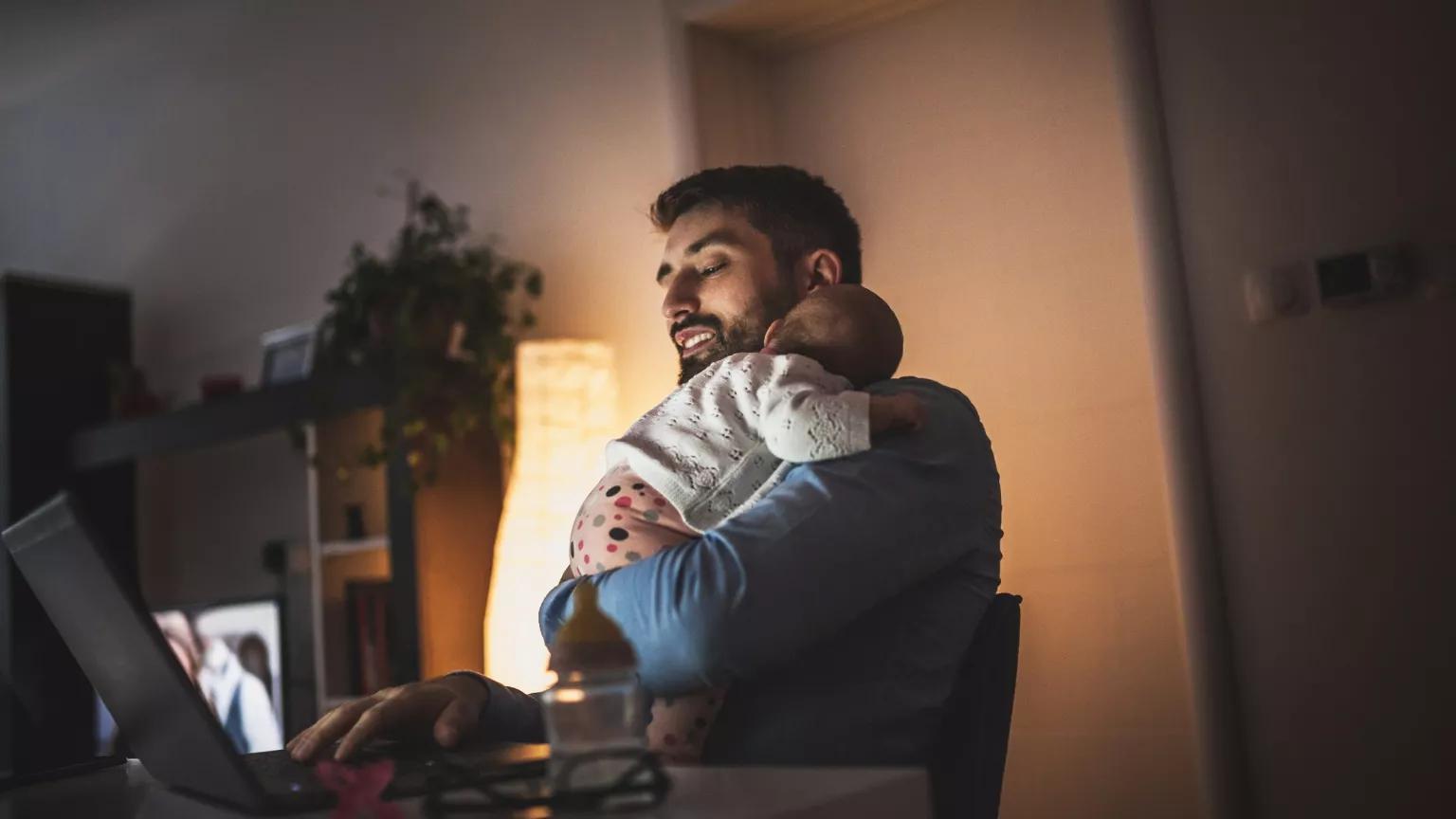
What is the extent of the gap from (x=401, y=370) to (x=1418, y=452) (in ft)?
7.23

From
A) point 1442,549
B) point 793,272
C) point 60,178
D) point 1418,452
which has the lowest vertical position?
point 1442,549

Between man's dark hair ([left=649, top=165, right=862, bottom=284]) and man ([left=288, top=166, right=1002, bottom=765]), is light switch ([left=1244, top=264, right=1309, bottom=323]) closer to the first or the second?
man's dark hair ([left=649, top=165, right=862, bottom=284])

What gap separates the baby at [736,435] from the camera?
1264 mm

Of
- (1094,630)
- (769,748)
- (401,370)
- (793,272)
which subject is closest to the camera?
(769,748)

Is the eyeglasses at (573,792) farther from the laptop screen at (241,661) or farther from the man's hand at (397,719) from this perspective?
the laptop screen at (241,661)

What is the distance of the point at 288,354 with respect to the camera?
12.8 feet

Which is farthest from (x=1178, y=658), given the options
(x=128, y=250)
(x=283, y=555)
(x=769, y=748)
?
(x=128, y=250)

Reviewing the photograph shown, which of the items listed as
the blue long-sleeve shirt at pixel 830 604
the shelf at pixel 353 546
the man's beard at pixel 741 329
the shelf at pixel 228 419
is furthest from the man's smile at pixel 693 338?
the shelf at pixel 353 546

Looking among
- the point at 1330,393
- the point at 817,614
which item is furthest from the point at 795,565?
the point at 1330,393

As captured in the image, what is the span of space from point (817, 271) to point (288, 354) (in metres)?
2.54

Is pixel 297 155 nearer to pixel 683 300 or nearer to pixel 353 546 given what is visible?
pixel 353 546

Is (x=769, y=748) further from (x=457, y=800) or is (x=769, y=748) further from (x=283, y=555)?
(x=283, y=555)

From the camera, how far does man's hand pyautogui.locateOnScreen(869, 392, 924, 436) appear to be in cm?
128

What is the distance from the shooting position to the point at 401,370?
310cm
